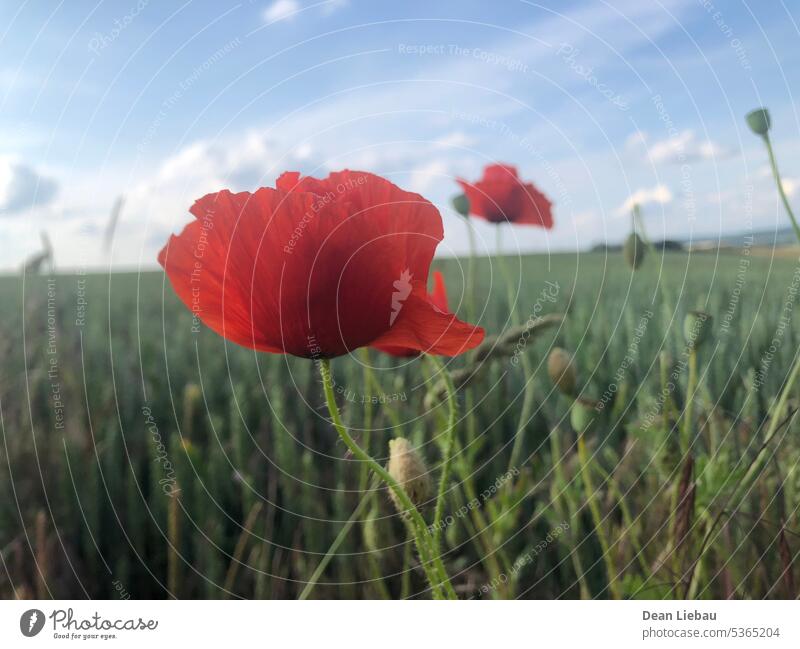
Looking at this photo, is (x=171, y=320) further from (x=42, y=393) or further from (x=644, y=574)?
(x=644, y=574)

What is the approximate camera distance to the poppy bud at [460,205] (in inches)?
19.6

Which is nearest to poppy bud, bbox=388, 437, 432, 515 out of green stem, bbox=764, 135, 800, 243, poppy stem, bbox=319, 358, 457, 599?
poppy stem, bbox=319, 358, 457, 599

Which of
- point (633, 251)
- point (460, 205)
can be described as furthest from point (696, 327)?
point (460, 205)

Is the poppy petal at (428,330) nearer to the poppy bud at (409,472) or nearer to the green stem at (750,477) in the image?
the poppy bud at (409,472)

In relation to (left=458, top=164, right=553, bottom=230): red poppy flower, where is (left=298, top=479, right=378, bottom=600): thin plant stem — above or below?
below

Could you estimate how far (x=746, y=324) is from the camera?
54 centimetres

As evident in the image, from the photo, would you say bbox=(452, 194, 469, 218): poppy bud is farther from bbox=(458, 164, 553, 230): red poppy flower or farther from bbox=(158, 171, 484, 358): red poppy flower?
bbox=(158, 171, 484, 358): red poppy flower

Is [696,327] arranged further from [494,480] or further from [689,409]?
[494,480]

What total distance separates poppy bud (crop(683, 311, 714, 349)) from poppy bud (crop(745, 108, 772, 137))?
0.44 ft

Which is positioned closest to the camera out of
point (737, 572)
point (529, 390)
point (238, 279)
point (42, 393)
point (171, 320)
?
point (238, 279)

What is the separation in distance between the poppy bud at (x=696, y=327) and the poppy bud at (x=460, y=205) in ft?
0.51

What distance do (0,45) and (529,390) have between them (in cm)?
47

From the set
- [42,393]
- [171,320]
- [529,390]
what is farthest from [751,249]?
[171,320]

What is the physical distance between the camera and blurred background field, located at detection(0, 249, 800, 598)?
494 millimetres
